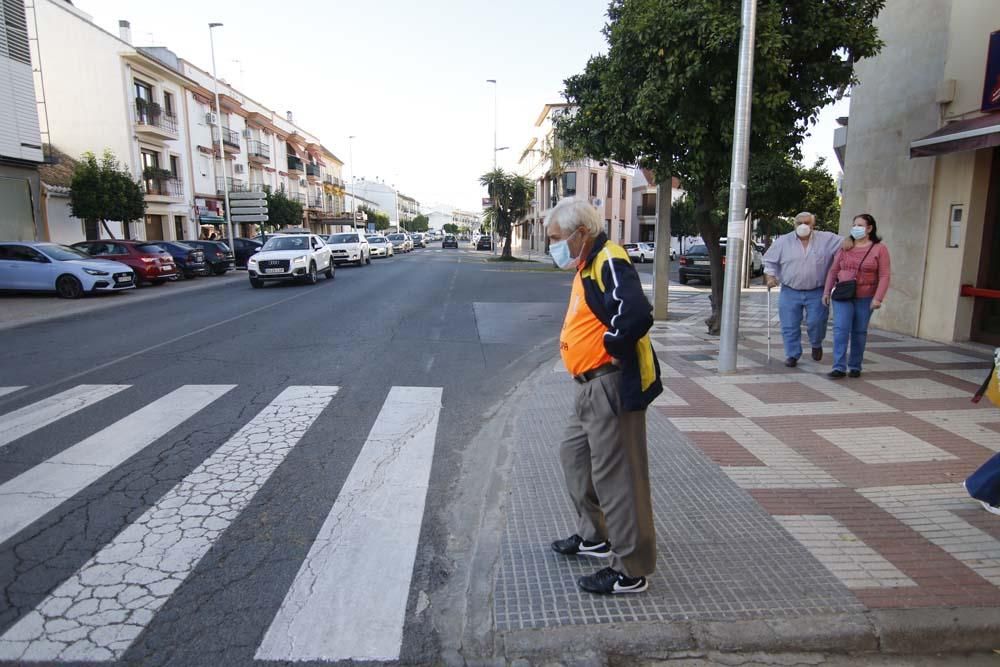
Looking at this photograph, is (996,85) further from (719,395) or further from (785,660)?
(785,660)

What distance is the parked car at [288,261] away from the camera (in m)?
18.7

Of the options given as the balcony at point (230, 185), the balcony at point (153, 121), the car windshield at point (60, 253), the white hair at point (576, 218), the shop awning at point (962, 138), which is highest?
the balcony at point (153, 121)

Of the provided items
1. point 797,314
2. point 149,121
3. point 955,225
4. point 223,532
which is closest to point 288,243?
point 149,121

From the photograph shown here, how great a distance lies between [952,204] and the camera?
357 inches

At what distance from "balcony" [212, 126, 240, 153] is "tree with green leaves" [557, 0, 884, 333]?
35.9m

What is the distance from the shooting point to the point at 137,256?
771 inches

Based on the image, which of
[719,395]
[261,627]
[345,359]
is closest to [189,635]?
[261,627]

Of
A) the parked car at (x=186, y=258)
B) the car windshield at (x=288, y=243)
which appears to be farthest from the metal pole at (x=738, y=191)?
the parked car at (x=186, y=258)

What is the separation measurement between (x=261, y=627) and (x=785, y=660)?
2.28 m

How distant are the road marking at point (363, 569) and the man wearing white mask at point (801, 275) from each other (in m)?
4.78

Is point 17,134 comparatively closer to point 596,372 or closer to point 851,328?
point 851,328

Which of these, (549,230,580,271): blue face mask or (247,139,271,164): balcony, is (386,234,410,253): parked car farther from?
(549,230,580,271): blue face mask

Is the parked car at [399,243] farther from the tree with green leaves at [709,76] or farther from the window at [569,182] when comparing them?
the tree with green leaves at [709,76]

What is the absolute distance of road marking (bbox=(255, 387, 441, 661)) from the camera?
2.70m
